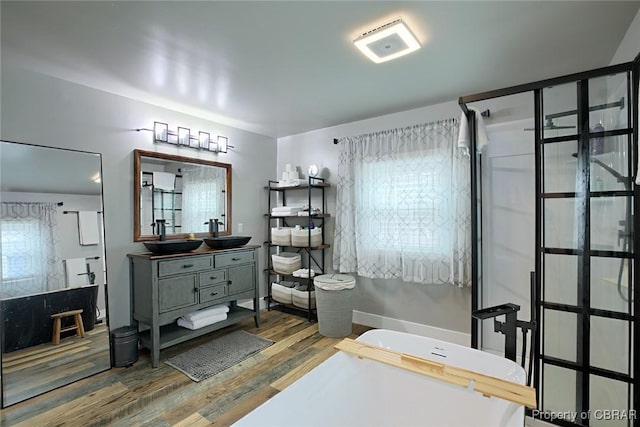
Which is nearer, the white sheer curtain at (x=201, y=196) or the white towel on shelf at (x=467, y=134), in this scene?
the white towel on shelf at (x=467, y=134)

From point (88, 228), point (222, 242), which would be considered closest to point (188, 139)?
point (222, 242)

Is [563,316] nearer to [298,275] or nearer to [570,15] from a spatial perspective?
[570,15]

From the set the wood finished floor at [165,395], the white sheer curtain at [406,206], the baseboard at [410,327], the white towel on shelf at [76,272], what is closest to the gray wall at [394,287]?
the baseboard at [410,327]

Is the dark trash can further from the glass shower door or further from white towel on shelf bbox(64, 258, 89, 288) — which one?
the glass shower door

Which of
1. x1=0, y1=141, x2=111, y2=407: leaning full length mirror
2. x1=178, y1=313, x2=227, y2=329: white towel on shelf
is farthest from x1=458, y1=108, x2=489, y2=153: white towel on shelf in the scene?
x1=0, y1=141, x2=111, y2=407: leaning full length mirror

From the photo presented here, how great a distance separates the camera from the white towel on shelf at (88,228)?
8.61ft

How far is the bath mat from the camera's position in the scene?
2590mm

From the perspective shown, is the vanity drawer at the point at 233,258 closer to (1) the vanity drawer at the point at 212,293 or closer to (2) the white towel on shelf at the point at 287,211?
(1) the vanity drawer at the point at 212,293

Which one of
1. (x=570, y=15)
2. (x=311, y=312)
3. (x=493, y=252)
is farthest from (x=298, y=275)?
(x=570, y=15)

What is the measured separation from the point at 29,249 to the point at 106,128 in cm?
121

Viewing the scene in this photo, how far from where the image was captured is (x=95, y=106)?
274 centimetres

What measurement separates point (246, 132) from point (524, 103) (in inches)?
126

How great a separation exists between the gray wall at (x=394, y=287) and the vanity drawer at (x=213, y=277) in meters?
1.36

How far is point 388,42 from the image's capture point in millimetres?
1925
